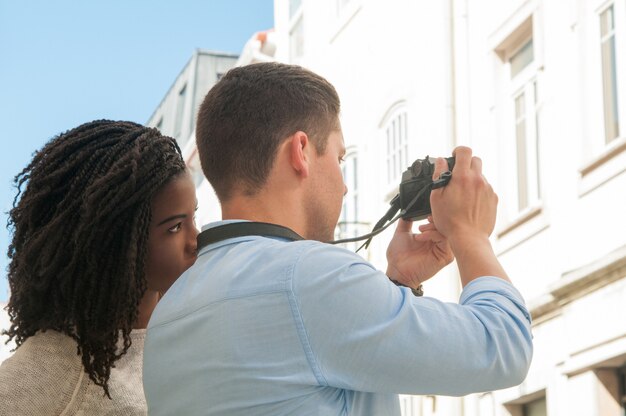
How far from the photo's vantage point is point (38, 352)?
107 inches

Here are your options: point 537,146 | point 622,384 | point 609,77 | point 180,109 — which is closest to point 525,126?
point 537,146

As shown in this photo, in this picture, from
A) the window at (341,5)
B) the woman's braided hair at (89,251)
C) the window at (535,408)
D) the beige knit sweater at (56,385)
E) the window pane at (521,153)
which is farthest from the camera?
the window at (341,5)

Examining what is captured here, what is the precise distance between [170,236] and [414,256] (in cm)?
54

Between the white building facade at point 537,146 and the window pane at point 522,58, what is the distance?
19 mm

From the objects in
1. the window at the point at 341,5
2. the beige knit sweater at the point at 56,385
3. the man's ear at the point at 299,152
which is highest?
the window at the point at 341,5

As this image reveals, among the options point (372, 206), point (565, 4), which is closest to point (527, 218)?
point (565, 4)

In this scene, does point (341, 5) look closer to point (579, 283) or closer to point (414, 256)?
point (579, 283)

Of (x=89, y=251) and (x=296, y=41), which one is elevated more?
(x=296, y=41)

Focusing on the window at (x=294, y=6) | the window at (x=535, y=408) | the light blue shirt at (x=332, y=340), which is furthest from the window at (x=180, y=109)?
the light blue shirt at (x=332, y=340)

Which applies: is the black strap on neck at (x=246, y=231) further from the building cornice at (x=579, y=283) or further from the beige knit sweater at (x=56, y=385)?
the building cornice at (x=579, y=283)

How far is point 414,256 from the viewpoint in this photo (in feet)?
8.90

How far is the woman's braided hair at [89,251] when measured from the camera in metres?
2.74

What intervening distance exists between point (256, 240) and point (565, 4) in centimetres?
927

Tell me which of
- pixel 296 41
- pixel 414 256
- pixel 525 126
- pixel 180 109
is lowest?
pixel 414 256
